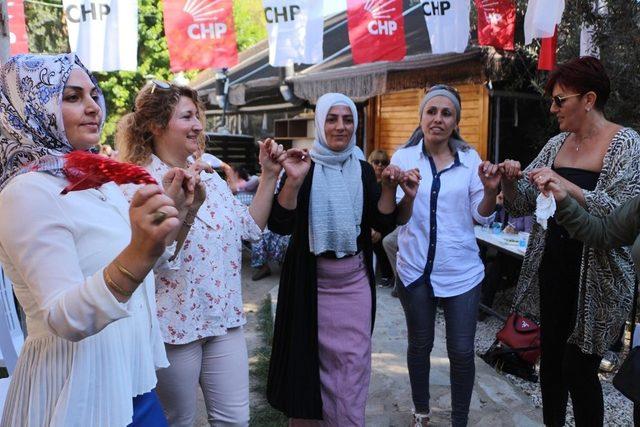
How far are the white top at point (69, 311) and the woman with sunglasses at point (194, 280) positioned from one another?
58cm

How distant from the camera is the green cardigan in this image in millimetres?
2217

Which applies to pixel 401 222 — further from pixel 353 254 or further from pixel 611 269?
pixel 611 269

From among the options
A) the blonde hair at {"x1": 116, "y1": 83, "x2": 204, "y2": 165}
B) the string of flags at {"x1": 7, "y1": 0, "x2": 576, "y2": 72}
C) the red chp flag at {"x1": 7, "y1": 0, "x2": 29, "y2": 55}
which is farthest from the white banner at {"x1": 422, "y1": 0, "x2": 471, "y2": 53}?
the red chp flag at {"x1": 7, "y1": 0, "x2": 29, "y2": 55}

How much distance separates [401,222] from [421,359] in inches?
33.5

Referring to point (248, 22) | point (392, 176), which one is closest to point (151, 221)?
point (392, 176)

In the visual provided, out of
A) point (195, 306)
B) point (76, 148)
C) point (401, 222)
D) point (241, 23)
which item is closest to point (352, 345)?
point (401, 222)

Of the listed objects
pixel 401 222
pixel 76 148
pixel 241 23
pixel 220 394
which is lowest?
pixel 220 394

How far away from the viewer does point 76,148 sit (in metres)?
1.60

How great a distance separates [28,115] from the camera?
1464 mm

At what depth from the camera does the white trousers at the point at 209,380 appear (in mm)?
2229

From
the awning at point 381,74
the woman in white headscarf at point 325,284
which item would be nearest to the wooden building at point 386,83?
the awning at point 381,74

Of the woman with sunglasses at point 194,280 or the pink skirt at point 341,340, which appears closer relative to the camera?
the woman with sunglasses at point 194,280

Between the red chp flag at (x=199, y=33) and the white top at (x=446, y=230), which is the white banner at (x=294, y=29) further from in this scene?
the white top at (x=446, y=230)

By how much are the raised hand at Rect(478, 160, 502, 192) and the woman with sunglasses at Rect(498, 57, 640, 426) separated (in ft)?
0.12
